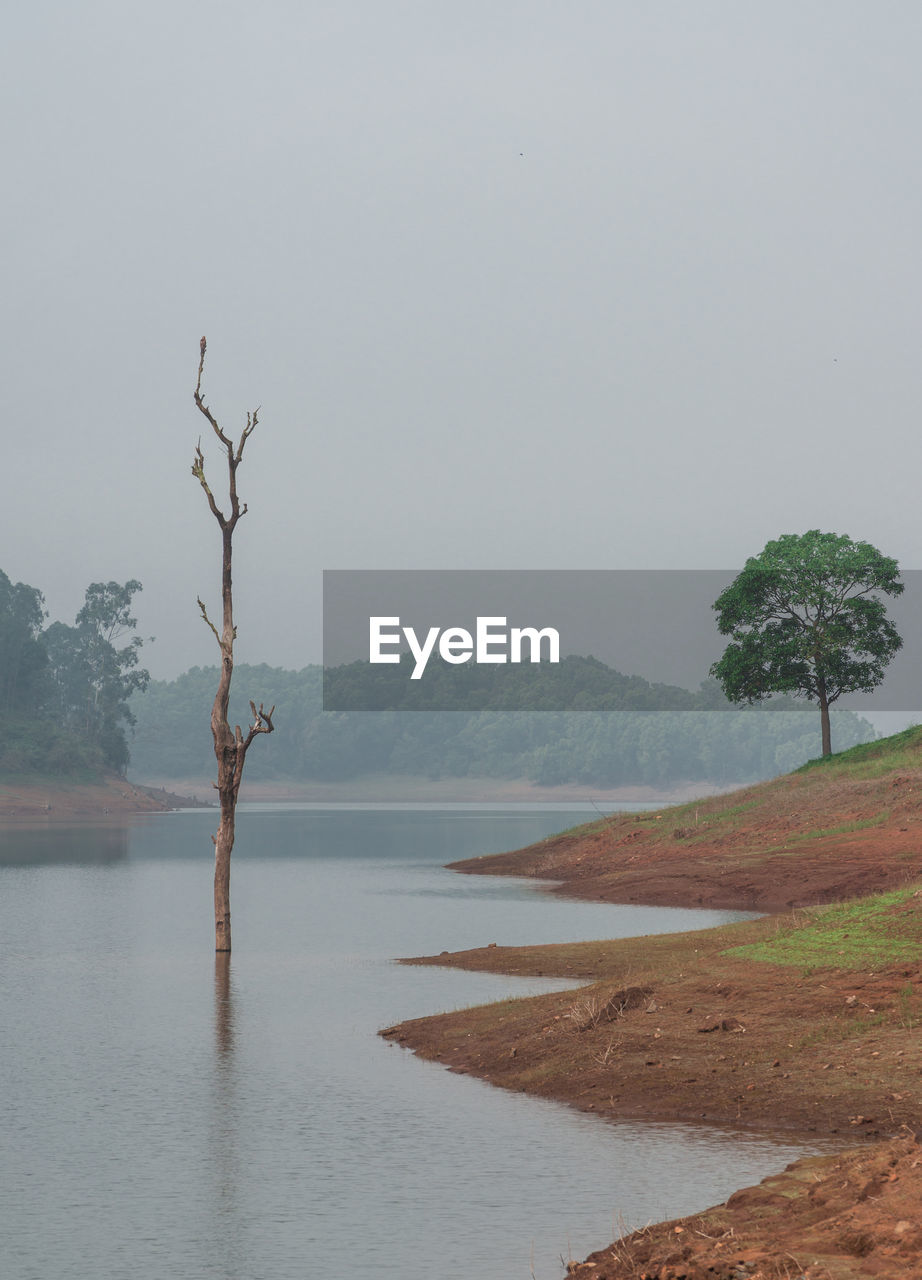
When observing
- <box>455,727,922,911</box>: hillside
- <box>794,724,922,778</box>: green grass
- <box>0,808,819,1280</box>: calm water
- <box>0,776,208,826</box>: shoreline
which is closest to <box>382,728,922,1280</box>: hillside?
<box>0,808,819,1280</box>: calm water

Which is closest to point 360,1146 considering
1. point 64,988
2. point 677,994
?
point 677,994

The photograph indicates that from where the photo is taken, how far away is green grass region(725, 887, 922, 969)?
986 inches

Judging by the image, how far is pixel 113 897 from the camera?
62.5 m

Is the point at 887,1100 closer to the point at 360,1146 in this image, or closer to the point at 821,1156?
the point at 821,1156

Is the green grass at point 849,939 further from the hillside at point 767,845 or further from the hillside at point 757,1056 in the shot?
the hillside at point 767,845

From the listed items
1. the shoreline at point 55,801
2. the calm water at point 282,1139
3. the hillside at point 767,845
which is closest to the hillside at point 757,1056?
the calm water at point 282,1139

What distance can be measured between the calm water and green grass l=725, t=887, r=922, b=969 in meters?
6.38

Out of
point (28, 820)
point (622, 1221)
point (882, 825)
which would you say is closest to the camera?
point (622, 1221)

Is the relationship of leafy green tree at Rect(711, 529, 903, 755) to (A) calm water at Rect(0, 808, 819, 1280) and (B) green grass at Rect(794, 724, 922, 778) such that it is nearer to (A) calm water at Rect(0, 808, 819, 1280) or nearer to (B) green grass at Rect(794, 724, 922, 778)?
(B) green grass at Rect(794, 724, 922, 778)

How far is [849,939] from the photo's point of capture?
2650 centimetres

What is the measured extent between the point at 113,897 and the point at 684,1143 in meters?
47.7

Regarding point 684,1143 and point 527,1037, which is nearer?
point 684,1143

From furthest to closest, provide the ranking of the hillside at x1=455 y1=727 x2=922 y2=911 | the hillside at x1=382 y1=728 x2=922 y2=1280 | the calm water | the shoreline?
the shoreline → the hillside at x1=455 y1=727 x2=922 y2=911 → the calm water → the hillside at x1=382 y1=728 x2=922 y2=1280

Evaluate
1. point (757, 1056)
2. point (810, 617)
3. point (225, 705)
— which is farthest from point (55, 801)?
point (757, 1056)
